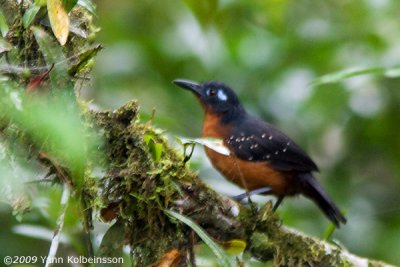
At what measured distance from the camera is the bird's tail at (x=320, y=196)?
493cm

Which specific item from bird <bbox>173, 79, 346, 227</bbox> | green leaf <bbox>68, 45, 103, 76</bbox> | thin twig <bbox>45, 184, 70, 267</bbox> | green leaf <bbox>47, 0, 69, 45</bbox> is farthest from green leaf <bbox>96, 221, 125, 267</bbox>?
bird <bbox>173, 79, 346, 227</bbox>

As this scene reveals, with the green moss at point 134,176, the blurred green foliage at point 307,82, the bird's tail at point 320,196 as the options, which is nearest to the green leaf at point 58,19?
the green moss at point 134,176

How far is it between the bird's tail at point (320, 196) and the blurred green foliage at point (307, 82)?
653mm

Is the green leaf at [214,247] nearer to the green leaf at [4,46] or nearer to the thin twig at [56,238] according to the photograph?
the thin twig at [56,238]

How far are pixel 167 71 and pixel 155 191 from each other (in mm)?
3348

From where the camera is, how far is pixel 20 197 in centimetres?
287

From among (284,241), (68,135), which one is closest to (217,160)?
(284,241)

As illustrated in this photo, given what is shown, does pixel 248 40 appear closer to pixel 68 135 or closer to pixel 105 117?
pixel 105 117

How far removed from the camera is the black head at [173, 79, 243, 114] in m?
5.51

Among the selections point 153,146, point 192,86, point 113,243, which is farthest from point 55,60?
point 192,86

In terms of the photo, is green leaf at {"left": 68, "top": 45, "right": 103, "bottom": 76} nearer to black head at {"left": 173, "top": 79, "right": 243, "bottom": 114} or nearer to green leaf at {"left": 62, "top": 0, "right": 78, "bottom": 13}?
green leaf at {"left": 62, "top": 0, "right": 78, "bottom": 13}

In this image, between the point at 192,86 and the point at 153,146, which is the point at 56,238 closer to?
the point at 153,146

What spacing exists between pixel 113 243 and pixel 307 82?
3.11 meters

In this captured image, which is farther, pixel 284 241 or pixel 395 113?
pixel 395 113
